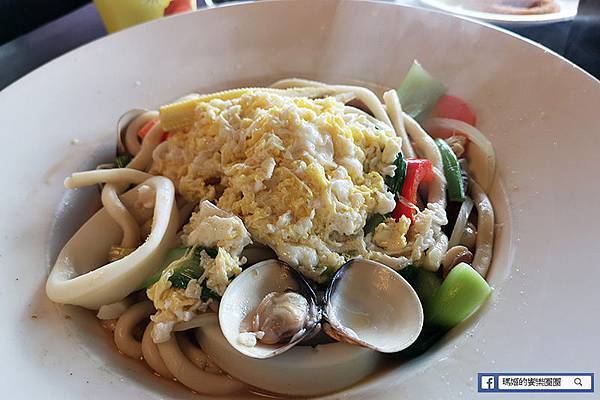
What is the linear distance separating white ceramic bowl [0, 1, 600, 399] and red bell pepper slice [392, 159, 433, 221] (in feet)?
1.12

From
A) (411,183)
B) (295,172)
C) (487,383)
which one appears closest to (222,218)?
(295,172)

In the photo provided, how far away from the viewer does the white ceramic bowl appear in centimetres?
208

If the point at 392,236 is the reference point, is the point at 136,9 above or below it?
above

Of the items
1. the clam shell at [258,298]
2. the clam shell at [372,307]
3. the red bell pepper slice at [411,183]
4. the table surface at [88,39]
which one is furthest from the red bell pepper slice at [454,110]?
the clam shell at [258,298]

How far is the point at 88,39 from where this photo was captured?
13.6 feet

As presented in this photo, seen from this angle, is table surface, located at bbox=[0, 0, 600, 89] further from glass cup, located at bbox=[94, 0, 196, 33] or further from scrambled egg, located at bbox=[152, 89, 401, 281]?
scrambled egg, located at bbox=[152, 89, 401, 281]

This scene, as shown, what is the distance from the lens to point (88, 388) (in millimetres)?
2127

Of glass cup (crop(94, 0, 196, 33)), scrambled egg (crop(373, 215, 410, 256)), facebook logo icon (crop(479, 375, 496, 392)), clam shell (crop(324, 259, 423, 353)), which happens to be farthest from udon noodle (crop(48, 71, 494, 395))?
glass cup (crop(94, 0, 196, 33))

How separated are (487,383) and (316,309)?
2.15ft

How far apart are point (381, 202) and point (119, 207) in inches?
49.5

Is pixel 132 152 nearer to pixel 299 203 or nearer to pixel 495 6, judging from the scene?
pixel 299 203

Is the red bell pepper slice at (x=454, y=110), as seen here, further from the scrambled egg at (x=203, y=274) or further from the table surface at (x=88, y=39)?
the scrambled egg at (x=203, y=274)

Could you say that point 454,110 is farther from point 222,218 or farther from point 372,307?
point 222,218

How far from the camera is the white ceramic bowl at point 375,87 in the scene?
6.82ft
